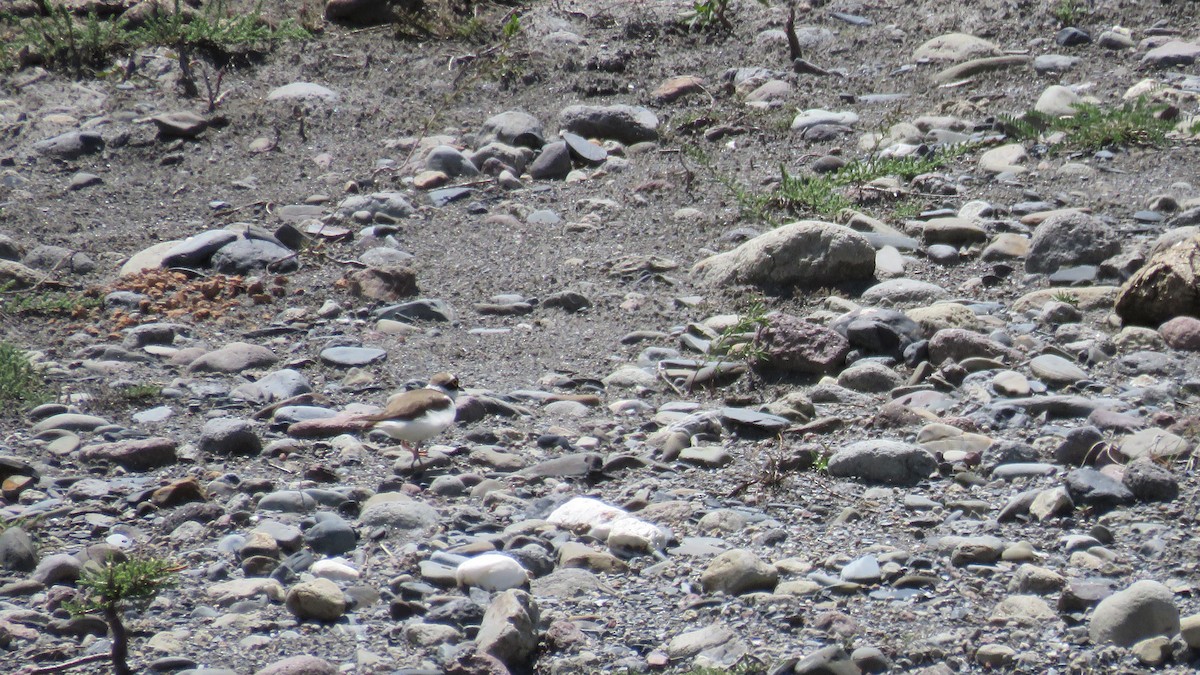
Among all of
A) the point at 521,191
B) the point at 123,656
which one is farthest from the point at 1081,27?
the point at 123,656

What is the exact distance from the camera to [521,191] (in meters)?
6.28

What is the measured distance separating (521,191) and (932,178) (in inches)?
76.7

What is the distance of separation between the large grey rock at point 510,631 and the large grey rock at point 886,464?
118cm

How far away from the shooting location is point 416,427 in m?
3.71

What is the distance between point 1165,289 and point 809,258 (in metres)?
1.29

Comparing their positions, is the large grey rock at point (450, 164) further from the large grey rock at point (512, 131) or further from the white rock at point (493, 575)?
the white rock at point (493, 575)

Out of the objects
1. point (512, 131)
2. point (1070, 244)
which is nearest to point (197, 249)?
point (512, 131)

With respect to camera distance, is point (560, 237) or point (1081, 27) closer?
point (560, 237)

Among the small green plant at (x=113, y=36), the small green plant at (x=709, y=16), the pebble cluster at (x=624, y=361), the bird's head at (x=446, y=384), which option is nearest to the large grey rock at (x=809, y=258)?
the pebble cluster at (x=624, y=361)

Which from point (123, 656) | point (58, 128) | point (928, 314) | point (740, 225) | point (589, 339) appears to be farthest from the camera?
point (58, 128)

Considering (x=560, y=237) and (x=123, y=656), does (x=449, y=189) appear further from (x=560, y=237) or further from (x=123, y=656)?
(x=123, y=656)

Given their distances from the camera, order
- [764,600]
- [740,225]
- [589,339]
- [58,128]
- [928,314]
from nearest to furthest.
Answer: [764,600] < [928,314] < [589,339] < [740,225] < [58,128]

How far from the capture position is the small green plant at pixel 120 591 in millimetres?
2545

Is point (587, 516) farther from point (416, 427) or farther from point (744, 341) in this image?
point (744, 341)
